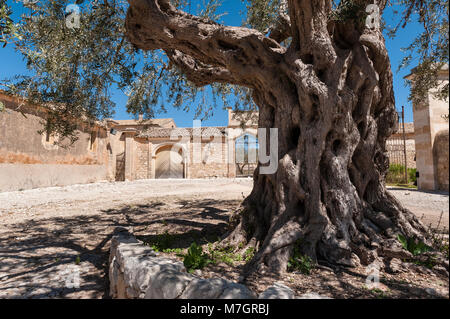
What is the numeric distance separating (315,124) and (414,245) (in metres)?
1.84

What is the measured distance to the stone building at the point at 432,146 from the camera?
9453 millimetres

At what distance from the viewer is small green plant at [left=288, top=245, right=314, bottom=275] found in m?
2.75

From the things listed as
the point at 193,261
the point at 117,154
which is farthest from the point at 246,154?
the point at 193,261

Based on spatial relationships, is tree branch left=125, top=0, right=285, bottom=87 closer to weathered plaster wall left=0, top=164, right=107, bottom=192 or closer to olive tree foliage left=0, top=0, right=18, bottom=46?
olive tree foliage left=0, top=0, right=18, bottom=46

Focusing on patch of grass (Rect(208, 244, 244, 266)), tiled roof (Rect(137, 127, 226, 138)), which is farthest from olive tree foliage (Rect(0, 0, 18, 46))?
tiled roof (Rect(137, 127, 226, 138))

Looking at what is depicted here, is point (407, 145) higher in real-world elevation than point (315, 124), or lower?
higher

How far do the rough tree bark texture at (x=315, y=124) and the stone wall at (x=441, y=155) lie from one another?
779 cm

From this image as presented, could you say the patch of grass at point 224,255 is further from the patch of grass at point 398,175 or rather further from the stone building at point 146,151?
the patch of grass at point 398,175

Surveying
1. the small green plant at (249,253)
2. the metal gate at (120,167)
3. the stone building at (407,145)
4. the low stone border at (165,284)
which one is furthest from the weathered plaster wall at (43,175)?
the stone building at (407,145)

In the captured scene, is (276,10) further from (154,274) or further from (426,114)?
(426,114)

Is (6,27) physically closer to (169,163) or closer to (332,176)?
(332,176)

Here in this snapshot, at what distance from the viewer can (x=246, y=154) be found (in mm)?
24750

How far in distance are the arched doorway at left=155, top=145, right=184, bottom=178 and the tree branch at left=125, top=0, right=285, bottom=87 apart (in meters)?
19.2
